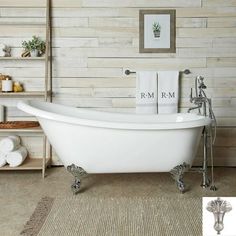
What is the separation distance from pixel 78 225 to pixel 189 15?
2.51 m

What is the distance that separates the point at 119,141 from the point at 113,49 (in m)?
1.33

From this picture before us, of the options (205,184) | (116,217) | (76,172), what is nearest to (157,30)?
(205,184)

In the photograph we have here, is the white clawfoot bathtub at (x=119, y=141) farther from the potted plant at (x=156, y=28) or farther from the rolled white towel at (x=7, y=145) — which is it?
the potted plant at (x=156, y=28)

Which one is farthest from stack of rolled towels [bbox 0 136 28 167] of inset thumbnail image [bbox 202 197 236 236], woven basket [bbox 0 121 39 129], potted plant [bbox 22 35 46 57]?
inset thumbnail image [bbox 202 197 236 236]

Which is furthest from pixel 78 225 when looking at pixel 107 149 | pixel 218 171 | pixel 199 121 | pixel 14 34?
pixel 14 34

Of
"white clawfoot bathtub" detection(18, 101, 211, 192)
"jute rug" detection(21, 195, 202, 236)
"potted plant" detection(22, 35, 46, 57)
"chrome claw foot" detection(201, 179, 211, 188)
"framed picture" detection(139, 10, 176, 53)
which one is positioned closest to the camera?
"jute rug" detection(21, 195, 202, 236)

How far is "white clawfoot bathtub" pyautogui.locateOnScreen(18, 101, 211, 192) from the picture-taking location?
2.81 m

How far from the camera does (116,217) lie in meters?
2.51

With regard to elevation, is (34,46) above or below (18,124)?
above

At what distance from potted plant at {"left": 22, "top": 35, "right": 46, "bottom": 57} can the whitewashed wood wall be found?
0.39 feet

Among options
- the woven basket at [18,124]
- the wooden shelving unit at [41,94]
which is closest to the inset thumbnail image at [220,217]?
the wooden shelving unit at [41,94]

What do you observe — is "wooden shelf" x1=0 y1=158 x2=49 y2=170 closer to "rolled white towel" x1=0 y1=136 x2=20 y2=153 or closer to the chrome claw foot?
"rolled white towel" x1=0 y1=136 x2=20 y2=153

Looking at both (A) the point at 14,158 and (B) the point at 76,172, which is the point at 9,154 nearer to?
(A) the point at 14,158

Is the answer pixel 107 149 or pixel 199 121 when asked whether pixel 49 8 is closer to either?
pixel 107 149
